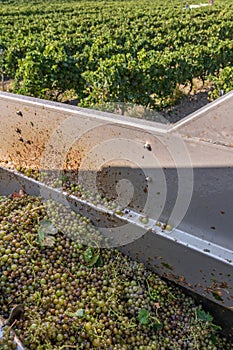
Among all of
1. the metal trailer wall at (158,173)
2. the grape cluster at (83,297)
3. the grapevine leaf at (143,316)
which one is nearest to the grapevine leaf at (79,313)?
the grape cluster at (83,297)

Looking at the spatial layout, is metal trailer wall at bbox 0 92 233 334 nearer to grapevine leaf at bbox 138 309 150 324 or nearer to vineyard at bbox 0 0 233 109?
grapevine leaf at bbox 138 309 150 324

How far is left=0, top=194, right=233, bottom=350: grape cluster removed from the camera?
1.71 metres

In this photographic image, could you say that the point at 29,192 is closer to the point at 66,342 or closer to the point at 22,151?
the point at 22,151

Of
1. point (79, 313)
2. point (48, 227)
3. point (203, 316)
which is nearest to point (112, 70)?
point (48, 227)

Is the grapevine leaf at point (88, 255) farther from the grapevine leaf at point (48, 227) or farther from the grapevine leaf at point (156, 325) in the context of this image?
the grapevine leaf at point (156, 325)

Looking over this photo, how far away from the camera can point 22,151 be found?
8.66ft

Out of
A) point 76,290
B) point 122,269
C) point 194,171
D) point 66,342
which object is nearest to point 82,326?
point 66,342

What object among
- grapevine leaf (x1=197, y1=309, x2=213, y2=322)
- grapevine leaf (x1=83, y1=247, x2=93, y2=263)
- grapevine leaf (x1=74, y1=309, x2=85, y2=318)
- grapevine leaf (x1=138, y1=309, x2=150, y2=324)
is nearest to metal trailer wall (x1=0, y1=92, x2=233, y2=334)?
grapevine leaf (x1=197, y1=309, x2=213, y2=322)

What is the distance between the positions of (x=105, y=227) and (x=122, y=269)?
0.28m

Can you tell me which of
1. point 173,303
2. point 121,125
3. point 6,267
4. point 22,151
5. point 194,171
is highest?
point 121,125

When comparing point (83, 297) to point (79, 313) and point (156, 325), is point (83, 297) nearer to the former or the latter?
point (79, 313)

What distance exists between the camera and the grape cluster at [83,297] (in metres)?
1.71

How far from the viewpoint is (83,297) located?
191cm

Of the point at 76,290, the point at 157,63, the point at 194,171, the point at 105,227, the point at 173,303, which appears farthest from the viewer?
the point at 157,63
